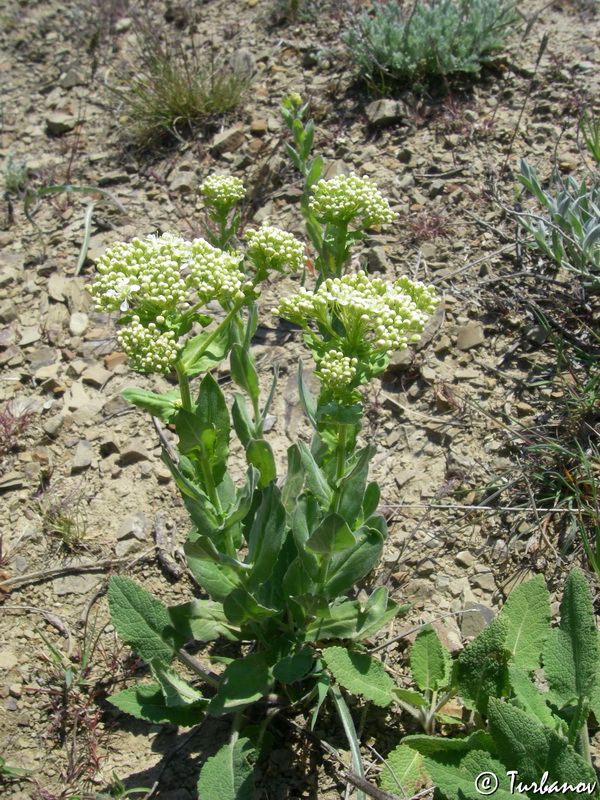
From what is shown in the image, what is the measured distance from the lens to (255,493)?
2.55 metres

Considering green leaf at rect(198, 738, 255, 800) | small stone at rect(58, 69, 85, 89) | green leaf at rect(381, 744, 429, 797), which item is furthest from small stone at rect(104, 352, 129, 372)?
small stone at rect(58, 69, 85, 89)

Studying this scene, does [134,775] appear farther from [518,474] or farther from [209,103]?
[209,103]

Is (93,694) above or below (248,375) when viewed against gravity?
below

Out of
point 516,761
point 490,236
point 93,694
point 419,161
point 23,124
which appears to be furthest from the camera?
point 23,124

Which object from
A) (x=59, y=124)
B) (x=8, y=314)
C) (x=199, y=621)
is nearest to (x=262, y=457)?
(x=199, y=621)

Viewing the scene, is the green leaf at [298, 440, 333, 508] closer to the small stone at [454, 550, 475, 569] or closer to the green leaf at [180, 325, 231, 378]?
the green leaf at [180, 325, 231, 378]

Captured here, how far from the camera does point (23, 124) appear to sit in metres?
5.89

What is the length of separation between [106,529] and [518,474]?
2.09 metres

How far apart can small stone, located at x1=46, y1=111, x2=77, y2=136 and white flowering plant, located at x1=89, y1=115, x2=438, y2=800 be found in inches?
145

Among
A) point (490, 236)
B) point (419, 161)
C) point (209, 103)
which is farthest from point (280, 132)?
point (490, 236)

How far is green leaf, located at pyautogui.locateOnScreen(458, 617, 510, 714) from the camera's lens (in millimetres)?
2475

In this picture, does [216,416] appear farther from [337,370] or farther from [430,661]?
[430,661]

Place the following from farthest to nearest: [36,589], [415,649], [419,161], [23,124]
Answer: [23,124] < [419,161] < [36,589] < [415,649]

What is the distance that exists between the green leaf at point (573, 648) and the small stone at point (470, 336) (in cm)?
168
